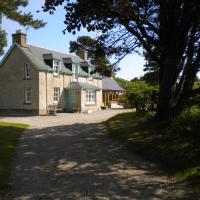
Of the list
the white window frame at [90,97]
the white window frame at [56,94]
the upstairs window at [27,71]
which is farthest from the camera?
the white window frame at [90,97]

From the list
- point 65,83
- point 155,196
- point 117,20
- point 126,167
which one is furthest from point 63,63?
point 155,196

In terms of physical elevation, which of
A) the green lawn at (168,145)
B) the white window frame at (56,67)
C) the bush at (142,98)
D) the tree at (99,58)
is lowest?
the green lawn at (168,145)

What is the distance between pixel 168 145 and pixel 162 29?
20.3 feet

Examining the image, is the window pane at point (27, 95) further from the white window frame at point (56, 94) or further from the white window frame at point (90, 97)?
the white window frame at point (90, 97)

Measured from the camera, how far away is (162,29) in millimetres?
16703

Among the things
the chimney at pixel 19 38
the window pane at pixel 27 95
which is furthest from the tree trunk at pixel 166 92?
the chimney at pixel 19 38

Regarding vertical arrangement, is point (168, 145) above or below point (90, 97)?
below

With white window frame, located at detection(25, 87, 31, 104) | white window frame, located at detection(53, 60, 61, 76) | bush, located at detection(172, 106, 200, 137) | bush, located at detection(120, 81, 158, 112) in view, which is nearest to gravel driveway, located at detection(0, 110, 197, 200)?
bush, located at detection(172, 106, 200, 137)

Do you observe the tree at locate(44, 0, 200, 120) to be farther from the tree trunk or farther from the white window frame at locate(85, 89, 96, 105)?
the white window frame at locate(85, 89, 96, 105)

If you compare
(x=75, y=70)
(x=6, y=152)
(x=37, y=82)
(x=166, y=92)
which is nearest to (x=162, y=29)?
(x=166, y=92)

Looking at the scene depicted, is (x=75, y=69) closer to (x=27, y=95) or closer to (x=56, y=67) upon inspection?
(x=56, y=67)

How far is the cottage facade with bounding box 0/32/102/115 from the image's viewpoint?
3578 centimetres

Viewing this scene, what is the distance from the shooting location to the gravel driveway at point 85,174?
8.17m

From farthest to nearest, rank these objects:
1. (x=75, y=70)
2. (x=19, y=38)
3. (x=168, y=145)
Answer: (x=75, y=70) < (x=19, y=38) < (x=168, y=145)
